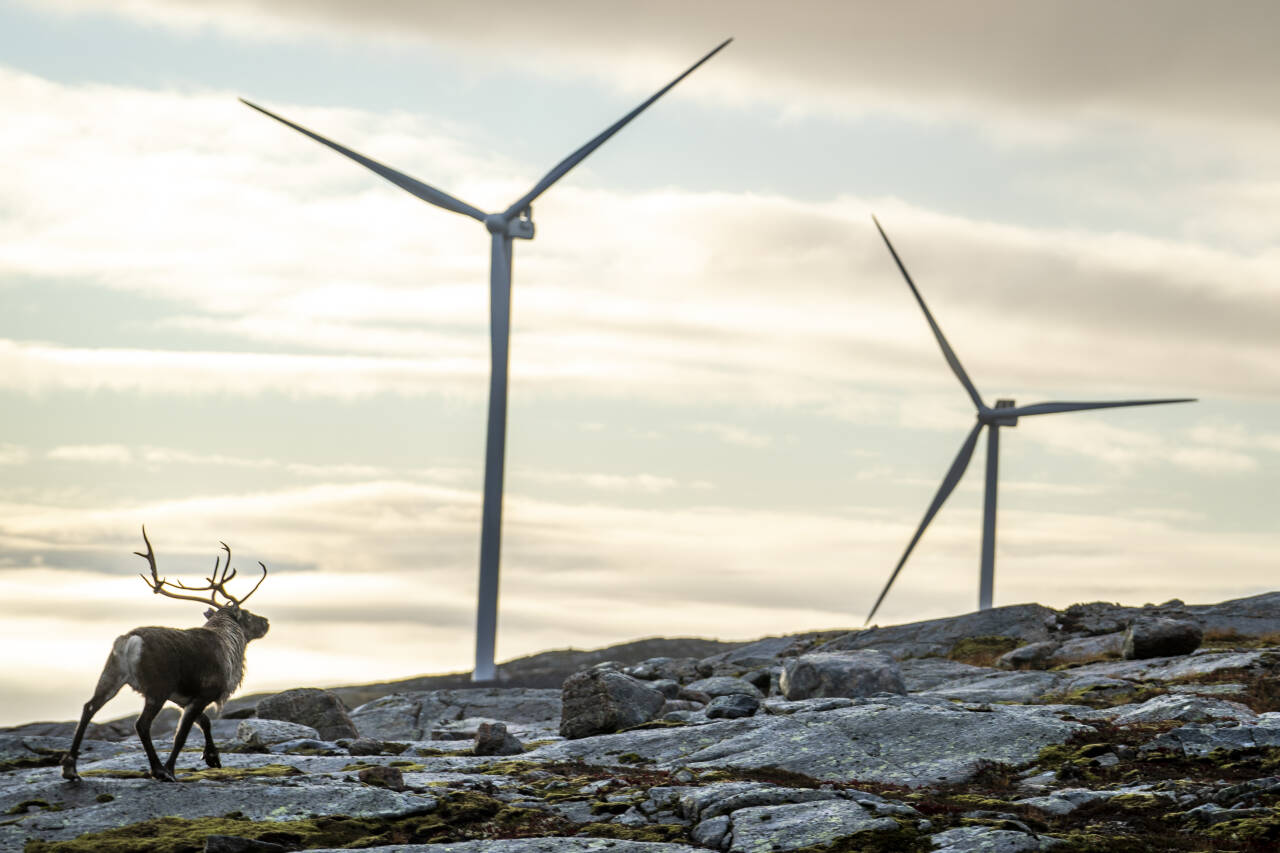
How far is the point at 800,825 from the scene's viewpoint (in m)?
23.5

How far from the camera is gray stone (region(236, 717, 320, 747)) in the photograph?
34219 millimetres

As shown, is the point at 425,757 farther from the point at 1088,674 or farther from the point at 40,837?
the point at 1088,674

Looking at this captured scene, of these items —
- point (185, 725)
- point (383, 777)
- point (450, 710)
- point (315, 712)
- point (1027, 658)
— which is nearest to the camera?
point (185, 725)

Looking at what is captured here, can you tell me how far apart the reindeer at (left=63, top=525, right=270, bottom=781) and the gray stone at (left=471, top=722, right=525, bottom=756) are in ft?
26.8

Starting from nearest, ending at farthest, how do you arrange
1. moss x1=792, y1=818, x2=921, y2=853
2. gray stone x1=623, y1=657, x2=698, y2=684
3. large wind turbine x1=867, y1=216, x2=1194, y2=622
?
moss x1=792, y1=818, x2=921, y2=853, gray stone x1=623, y1=657, x2=698, y2=684, large wind turbine x1=867, y1=216, x2=1194, y2=622

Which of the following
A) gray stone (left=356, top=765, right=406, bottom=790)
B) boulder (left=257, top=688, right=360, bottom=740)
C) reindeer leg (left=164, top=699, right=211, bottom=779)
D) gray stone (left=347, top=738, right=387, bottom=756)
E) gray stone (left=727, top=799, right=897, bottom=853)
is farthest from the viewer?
boulder (left=257, top=688, right=360, bottom=740)

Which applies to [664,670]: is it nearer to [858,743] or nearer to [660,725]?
[660,725]

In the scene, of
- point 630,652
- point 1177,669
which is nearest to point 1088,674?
point 1177,669

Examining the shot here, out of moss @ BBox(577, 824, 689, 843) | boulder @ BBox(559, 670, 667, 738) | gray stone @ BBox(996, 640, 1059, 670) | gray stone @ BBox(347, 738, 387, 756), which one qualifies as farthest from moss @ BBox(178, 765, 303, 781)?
gray stone @ BBox(996, 640, 1059, 670)

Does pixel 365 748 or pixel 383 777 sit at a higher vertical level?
pixel 383 777

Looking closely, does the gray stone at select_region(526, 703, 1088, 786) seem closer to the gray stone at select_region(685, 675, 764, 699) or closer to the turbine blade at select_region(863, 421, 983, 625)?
the gray stone at select_region(685, 675, 764, 699)

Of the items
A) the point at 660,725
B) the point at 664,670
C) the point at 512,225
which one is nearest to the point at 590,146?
the point at 512,225

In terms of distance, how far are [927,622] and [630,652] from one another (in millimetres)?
98775

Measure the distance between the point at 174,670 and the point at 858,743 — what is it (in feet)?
51.6
